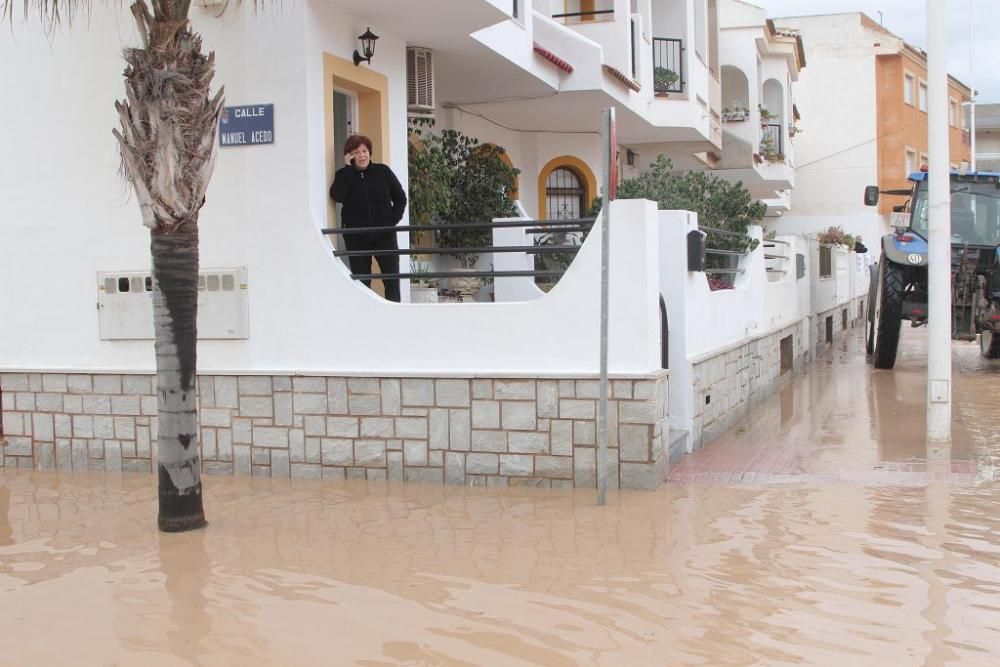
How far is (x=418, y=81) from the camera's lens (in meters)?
10.6

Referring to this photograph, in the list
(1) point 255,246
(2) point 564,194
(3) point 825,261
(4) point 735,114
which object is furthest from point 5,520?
(4) point 735,114

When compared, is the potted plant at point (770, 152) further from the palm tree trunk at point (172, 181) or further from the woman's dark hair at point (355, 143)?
the palm tree trunk at point (172, 181)

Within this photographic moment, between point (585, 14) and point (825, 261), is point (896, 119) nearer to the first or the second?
point (825, 261)

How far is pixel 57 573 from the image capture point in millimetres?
5848

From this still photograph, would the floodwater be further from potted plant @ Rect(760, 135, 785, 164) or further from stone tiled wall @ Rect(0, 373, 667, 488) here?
potted plant @ Rect(760, 135, 785, 164)

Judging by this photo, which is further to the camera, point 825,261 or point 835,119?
point 835,119

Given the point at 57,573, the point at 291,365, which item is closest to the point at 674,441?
the point at 291,365

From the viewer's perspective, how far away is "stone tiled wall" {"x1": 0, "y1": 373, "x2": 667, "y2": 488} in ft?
25.0

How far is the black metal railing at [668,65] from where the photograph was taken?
17406 millimetres

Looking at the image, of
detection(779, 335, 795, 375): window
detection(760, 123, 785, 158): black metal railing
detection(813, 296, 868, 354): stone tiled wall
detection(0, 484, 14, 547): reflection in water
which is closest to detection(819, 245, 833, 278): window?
detection(813, 296, 868, 354): stone tiled wall

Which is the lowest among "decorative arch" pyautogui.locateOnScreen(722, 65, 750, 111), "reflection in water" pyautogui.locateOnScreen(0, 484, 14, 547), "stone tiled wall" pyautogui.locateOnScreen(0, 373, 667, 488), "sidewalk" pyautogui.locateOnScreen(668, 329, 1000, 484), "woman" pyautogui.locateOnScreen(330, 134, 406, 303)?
"reflection in water" pyautogui.locateOnScreen(0, 484, 14, 547)

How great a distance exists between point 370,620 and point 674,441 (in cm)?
405

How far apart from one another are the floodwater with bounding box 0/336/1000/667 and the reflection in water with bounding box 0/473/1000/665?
0.01m

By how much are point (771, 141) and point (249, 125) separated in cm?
2052
